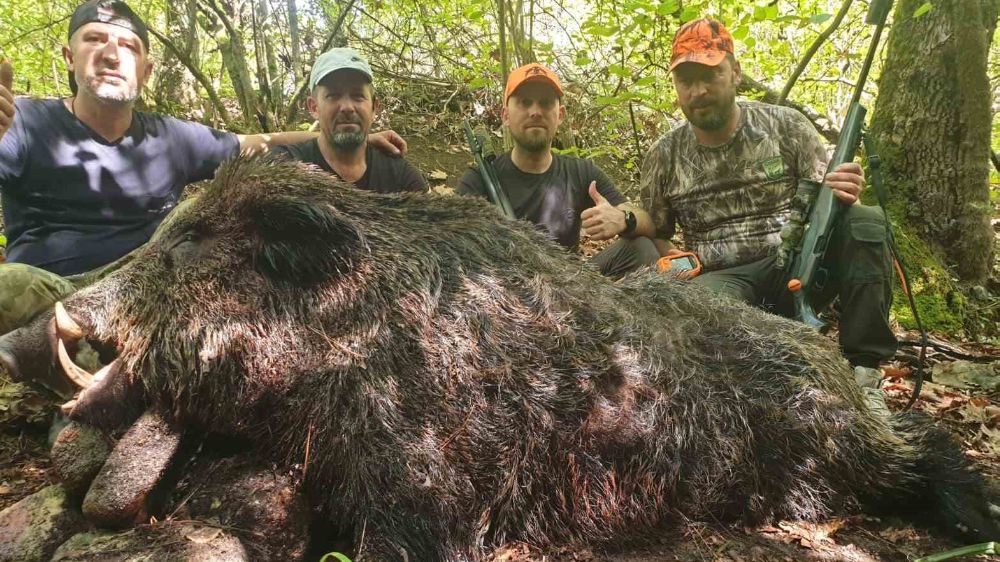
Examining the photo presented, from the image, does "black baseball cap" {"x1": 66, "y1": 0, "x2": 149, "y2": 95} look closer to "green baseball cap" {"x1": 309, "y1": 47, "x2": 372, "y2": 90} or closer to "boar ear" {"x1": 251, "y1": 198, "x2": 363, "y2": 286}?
"green baseball cap" {"x1": 309, "y1": 47, "x2": 372, "y2": 90}

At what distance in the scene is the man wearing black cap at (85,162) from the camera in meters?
3.40

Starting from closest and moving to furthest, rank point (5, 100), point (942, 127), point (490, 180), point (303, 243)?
point (303, 243) < point (5, 100) < point (490, 180) < point (942, 127)

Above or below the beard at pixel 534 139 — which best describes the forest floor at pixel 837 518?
below

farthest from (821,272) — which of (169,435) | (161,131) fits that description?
(161,131)

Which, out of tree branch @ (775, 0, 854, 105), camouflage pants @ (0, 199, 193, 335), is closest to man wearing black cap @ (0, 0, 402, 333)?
camouflage pants @ (0, 199, 193, 335)

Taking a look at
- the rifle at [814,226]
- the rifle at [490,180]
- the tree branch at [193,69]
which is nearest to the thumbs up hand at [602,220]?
the rifle at [490,180]

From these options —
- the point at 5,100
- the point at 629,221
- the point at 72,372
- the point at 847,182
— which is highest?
the point at 5,100

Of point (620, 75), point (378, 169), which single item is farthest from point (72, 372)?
point (620, 75)

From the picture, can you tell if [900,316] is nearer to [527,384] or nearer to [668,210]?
[668,210]

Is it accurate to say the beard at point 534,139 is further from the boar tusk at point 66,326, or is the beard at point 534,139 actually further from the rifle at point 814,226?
the boar tusk at point 66,326

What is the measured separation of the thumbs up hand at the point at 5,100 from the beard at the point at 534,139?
3049 millimetres

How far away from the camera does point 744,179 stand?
13.5ft

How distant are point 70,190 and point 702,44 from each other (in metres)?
4.12

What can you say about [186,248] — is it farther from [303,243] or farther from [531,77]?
[531,77]
